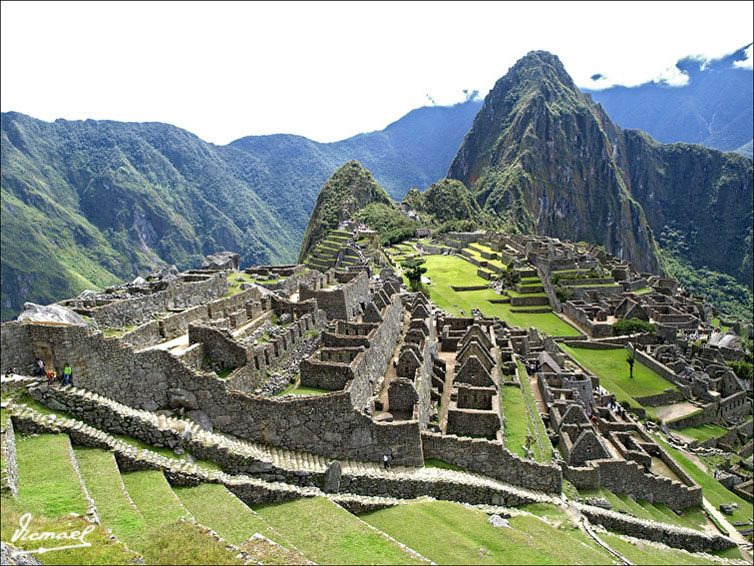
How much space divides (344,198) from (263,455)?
13815 centimetres

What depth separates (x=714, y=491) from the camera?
29562mm

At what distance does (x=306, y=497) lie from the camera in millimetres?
14578

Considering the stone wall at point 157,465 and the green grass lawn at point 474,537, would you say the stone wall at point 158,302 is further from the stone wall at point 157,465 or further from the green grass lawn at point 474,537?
the green grass lawn at point 474,537

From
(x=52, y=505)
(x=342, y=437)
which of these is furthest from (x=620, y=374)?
(x=52, y=505)

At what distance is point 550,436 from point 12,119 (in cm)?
19741

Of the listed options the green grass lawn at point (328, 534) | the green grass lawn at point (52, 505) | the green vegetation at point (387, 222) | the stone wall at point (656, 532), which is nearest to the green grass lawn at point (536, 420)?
the stone wall at point (656, 532)

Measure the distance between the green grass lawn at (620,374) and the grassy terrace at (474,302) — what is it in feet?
20.6

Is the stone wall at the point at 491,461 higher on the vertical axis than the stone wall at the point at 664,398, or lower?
higher

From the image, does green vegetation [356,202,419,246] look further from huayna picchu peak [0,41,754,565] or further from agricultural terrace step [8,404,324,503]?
agricultural terrace step [8,404,324,503]

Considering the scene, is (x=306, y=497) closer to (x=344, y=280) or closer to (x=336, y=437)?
(x=336, y=437)

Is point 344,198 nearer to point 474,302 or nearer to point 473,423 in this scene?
point 474,302

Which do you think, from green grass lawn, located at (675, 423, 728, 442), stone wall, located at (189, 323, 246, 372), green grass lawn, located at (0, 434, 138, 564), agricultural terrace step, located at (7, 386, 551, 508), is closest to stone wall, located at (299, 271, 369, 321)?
stone wall, located at (189, 323, 246, 372)

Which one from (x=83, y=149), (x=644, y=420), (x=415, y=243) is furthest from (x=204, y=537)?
(x=83, y=149)

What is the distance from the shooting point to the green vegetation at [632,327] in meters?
58.1
